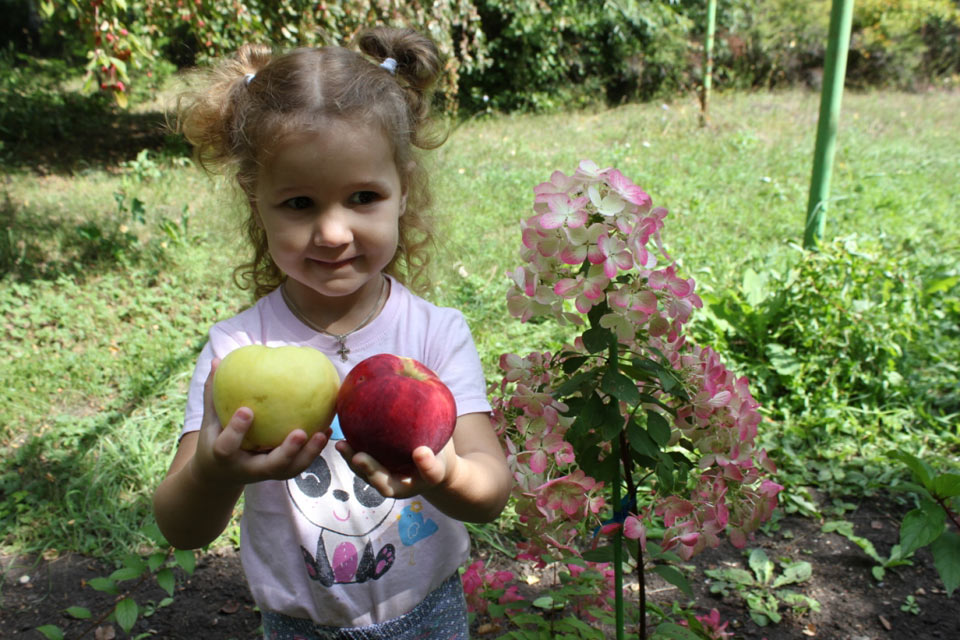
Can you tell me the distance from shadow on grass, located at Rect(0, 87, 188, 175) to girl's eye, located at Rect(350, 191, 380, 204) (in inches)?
275

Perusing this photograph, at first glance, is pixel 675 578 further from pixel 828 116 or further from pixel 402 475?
pixel 828 116

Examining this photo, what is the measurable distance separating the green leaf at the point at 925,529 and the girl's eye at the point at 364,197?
41.5 inches

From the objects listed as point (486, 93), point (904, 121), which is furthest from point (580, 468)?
point (486, 93)

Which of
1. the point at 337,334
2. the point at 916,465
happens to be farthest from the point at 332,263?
the point at 916,465

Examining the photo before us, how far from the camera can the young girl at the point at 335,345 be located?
114 centimetres

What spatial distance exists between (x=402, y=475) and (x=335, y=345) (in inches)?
14.9

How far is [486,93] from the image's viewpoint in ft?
38.4

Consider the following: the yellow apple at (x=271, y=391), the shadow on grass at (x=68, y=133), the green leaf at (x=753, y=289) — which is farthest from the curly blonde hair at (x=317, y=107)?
the shadow on grass at (x=68, y=133)

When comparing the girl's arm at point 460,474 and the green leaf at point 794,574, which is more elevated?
the girl's arm at point 460,474

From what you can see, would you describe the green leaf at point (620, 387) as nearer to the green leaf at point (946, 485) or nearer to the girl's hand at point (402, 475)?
the girl's hand at point (402, 475)

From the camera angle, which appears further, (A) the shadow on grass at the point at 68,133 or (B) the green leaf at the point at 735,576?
(A) the shadow on grass at the point at 68,133

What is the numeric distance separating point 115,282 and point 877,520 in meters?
3.80

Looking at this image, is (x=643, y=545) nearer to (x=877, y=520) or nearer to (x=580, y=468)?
(x=580, y=468)

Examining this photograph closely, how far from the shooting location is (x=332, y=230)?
113 centimetres
